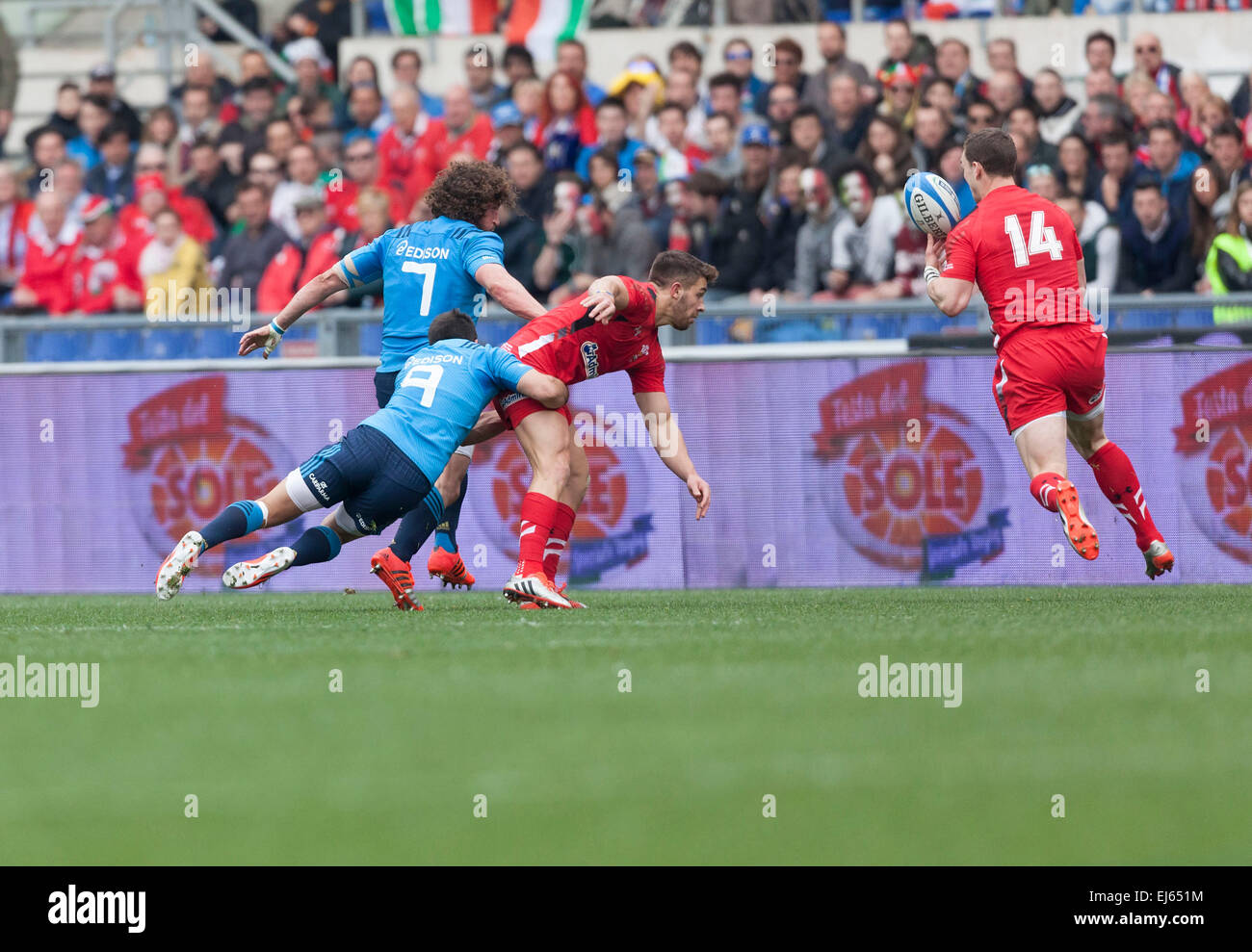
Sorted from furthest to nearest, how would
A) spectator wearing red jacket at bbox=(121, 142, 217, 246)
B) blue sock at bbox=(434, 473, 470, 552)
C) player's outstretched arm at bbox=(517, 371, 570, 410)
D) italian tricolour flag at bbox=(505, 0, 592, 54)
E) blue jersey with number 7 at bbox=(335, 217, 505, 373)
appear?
italian tricolour flag at bbox=(505, 0, 592, 54)
spectator wearing red jacket at bbox=(121, 142, 217, 246)
blue sock at bbox=(434, 473, 470, 552)
blue jersey with number 7 at bbox=(335, 217, 505, 373)
player's outstretched arm at bbox=(517, 371, 570, 410)

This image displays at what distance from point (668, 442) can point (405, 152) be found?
7.42 metres

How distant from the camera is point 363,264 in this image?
29.9 ft

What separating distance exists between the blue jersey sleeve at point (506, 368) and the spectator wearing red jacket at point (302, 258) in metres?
6.19

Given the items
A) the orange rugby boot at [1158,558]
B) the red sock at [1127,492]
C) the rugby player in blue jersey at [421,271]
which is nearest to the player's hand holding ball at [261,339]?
the rugby player in blue jersey at [421,271]

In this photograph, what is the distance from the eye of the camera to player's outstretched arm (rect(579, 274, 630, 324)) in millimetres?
7871

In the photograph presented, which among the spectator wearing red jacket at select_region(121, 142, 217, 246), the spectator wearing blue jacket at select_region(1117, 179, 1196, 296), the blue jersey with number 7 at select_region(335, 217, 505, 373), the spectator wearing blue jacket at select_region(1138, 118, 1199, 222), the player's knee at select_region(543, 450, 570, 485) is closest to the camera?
the player's knee at select_region(543, 450, 570, 485)

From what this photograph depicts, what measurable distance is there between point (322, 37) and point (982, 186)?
35.6 feet

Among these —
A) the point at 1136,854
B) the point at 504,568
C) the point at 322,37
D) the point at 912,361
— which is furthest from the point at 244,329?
the point at 1136,854

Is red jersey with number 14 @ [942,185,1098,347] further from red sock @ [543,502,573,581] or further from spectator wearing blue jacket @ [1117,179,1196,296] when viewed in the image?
spectator wearing blue jacket @ [1117,179,1196,296]

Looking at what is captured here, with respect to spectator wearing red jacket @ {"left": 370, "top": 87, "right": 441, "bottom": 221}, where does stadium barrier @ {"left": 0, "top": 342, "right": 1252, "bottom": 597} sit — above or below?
below

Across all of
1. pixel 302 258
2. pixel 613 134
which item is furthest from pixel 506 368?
pixel 613 134

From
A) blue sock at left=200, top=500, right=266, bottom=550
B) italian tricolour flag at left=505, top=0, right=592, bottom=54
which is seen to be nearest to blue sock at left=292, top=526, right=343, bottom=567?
blue sock at left=200, top=500, right=266, bottom=550

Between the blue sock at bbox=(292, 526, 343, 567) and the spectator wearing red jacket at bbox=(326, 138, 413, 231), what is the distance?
23.1 ft

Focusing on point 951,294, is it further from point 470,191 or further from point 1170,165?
point 1170,165
